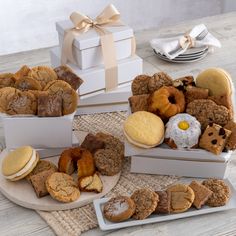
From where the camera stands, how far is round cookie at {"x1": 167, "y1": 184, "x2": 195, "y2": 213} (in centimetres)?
97

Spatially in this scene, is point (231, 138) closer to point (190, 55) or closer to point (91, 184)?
point (91, 184)

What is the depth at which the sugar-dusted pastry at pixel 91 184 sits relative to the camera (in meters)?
1.03

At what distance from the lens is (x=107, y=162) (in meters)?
1.08

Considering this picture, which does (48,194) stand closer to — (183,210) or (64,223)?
(64,223)

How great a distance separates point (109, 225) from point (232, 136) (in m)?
0.32

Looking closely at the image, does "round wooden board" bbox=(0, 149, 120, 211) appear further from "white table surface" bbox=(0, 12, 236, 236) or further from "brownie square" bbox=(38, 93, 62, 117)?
"brownie square" bbox=(38, 93, 62, 117)

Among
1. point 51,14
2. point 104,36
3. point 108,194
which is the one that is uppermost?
point 104,36

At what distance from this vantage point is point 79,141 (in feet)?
3.96

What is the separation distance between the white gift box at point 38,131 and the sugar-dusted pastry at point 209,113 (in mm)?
275

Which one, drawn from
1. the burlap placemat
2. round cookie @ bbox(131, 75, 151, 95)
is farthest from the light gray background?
round cookie @ bbox(131, 75, 151, 95)

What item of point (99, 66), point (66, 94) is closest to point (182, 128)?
point (66, 94)

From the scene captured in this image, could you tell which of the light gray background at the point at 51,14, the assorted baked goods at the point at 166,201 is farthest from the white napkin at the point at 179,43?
the light gray background at the point at 51,14

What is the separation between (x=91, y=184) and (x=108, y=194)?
4 cm

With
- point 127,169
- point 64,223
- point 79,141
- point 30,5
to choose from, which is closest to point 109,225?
point 64,223
